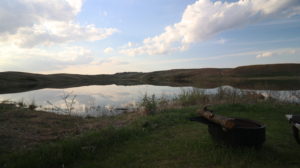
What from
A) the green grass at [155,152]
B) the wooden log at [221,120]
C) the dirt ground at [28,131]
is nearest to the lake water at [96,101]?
the dirt ground at [28,131]

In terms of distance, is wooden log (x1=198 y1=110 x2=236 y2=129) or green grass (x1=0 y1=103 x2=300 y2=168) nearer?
green grass (x1=0 y1=103 x2=300 y2=168)

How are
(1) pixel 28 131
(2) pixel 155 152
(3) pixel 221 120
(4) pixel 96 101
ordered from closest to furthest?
(3) pixel 221 120
(2) pixel 155 152
(1) pixel 28 131
(4) pixel 96 101

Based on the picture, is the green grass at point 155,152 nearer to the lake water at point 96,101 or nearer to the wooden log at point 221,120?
the wooden log at point 221,120

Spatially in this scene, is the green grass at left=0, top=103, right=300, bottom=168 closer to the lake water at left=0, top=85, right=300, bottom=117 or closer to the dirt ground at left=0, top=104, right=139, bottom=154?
the dirt ground at left=0, top=104, right=139, bottom=154

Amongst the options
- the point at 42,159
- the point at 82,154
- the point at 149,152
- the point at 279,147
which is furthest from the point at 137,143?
the point at 279,147

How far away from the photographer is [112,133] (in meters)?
5.99

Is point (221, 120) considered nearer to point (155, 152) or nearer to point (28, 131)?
point (155, 152)

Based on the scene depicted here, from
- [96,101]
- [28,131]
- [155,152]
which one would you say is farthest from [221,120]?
[96,101]

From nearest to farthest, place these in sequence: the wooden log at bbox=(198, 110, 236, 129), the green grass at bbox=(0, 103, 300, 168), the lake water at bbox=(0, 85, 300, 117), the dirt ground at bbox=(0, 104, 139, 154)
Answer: the green grass at bbox=(0, 103, 300, 168) < the wooden log at bbox=(198, 110, 236, 129) < the dirt ground at bbox=(0, 104, 139, 154) < the lake water at bbox=(0, 85, 300, 117)

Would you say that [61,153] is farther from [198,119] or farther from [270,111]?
[270,111]

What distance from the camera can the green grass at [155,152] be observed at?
14.0 ft

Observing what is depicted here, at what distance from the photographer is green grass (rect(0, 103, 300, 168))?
14.0 feet

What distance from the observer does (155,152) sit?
4.96m

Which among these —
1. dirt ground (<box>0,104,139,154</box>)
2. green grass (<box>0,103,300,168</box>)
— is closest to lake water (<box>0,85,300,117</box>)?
dirt ground (<box>0,104,139,154</box>)
